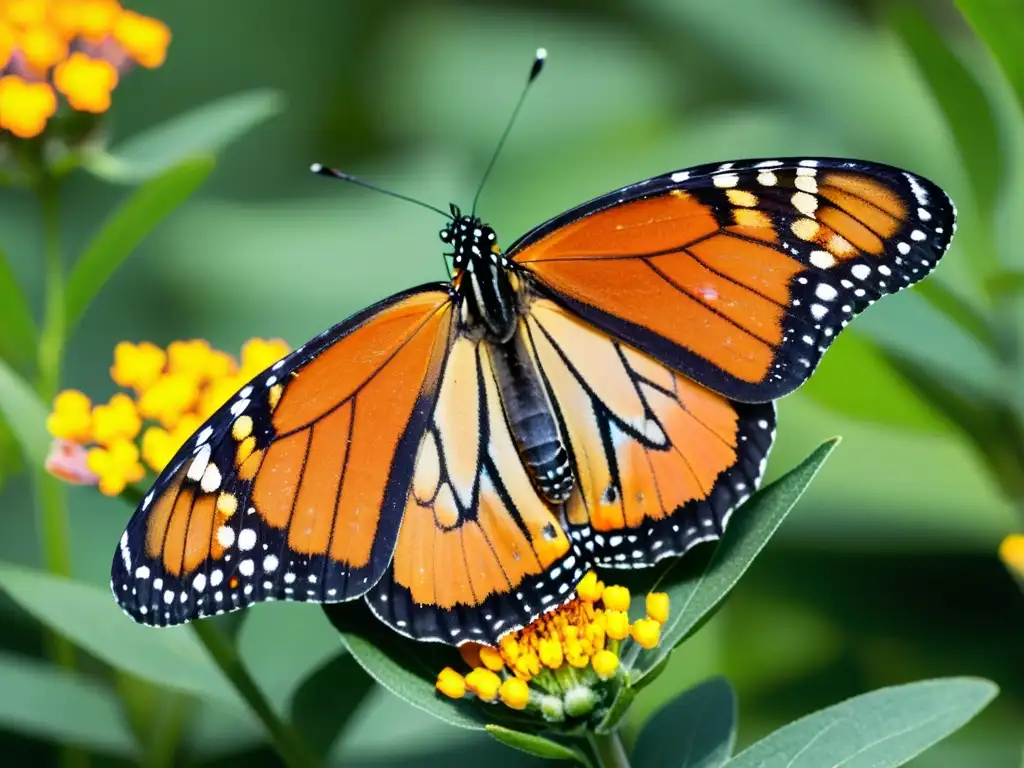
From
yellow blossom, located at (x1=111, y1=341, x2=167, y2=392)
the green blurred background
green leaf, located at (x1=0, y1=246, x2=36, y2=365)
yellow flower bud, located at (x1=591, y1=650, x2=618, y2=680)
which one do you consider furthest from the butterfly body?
green leaf, located at (x1=0, y1=246, x2=36, y2=365)

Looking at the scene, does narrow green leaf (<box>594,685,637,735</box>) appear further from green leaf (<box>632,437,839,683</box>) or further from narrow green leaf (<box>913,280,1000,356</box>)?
narrow green leaf (<box>913,280,1000,356</box>)

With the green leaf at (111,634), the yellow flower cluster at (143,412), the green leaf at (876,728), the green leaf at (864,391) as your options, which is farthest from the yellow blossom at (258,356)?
the green leaf at (864,391)

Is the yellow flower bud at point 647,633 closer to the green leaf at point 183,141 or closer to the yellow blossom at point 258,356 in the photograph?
the yellow blossom at point 258,356

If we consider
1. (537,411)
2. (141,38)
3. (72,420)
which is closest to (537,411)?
(537,411)

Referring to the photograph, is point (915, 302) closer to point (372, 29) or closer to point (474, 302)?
point (474, 302)

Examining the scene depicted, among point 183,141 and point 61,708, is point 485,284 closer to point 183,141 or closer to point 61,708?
point 183,141
